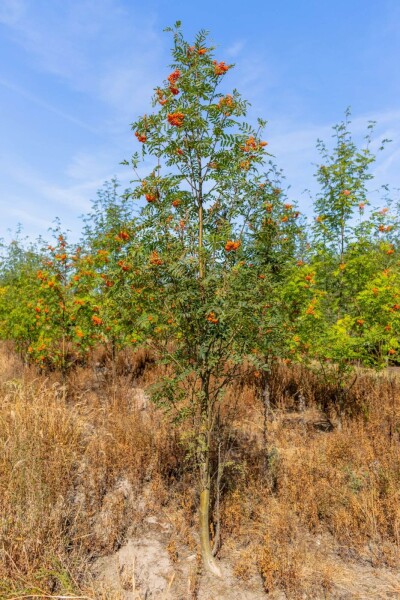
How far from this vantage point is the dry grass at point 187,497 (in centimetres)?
318

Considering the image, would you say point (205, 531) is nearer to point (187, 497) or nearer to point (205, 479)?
point (205, 479)

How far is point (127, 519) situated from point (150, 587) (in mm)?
893

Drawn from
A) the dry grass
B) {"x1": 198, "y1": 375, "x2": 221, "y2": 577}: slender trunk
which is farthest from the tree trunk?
the dry grass

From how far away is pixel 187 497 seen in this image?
14.0ft

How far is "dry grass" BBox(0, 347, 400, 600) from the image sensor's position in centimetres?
318

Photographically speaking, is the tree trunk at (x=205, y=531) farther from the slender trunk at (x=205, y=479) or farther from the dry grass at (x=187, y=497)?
the dry grass at (x=187, y=497)

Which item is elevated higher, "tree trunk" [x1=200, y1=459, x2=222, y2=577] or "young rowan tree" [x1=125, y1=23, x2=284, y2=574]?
"young rowan tree" [x1=125, y1=23, x2=284, y2=574]

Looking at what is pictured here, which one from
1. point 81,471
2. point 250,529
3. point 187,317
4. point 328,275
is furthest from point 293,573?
point 328,275

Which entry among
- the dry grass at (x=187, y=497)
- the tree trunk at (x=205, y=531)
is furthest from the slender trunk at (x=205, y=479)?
the dry grass at (x=187, y=497)

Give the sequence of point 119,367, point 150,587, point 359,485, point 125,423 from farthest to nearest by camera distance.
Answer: point 119,367 → point 125,423 → point 359,485 → point 150,587

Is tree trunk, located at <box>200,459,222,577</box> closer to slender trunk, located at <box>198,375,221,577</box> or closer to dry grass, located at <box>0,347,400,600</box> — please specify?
slender trunk, located at <box>198,375,221,577</box>

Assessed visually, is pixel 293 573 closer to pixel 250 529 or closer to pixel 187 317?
pixel 250 529

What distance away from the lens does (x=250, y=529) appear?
384cm

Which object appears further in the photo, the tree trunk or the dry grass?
the tree trunk
